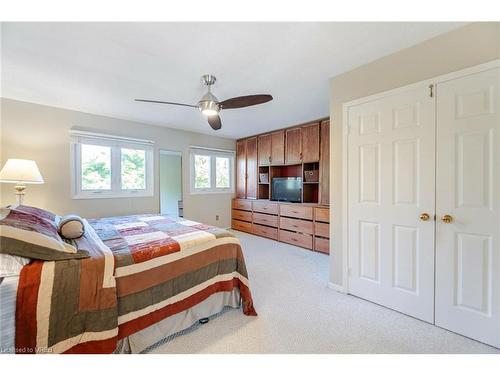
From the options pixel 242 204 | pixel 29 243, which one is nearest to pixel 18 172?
pixel 29 243

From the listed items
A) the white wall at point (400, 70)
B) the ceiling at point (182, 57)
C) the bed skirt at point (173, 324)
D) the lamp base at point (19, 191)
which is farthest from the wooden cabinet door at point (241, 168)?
the lamp base at point (19, 191)

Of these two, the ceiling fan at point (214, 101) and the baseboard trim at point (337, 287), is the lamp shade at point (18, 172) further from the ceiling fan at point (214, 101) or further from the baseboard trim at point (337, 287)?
the baseboard trim at point (337, 287)

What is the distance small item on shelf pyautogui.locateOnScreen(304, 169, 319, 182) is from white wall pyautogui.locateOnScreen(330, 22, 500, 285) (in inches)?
62.5

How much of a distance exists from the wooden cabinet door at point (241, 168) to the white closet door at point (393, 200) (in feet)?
10.6

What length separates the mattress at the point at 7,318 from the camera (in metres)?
1.05

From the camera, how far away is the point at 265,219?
452 centimetres

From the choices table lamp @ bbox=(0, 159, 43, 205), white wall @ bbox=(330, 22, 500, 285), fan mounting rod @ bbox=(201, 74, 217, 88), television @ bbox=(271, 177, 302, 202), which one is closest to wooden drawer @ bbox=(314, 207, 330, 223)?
television @ bbox=(271, 177, 302, 202)

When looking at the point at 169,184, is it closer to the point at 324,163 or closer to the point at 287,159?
the point at 287,159

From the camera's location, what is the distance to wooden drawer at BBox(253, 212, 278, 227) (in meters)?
4.33

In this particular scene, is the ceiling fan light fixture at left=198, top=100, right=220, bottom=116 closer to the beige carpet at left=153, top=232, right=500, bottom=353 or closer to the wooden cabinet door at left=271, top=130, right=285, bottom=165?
the beige carpet at left=153, top=232, right=500, bottom=353

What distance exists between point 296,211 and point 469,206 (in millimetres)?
2522
